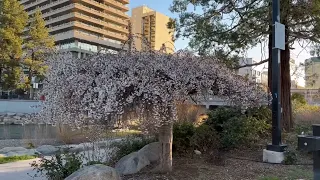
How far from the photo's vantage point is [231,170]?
5.16 m

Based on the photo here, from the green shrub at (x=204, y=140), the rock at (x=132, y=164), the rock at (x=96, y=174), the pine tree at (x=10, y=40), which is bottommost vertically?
the rock at (x=132, y=164)

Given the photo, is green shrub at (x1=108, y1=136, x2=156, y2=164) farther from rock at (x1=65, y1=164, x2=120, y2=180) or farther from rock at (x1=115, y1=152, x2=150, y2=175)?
rock at (x1=65, y1=164, x2=120, y2=180)

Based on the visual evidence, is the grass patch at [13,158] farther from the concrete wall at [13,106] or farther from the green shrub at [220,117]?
the concrete wall at [13,106]

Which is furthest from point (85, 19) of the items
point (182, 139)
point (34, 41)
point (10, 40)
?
point (182, 139)

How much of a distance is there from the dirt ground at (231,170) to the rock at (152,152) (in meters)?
0.33

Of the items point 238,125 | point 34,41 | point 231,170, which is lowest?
point 231,170

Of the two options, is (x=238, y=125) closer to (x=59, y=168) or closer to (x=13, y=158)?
(x=59, y=168)

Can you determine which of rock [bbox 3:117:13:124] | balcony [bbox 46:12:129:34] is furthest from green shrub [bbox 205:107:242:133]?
balcony [bbox 46:12:129:34]

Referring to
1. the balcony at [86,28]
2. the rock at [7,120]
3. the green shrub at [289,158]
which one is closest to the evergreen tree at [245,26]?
the green shrub at [289,158]

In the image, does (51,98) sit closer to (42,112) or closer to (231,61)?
(42,112)

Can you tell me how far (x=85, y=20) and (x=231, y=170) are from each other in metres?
61.7

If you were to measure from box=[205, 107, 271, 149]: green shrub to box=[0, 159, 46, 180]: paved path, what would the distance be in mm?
3646

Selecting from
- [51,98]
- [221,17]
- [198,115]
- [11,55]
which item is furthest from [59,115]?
[11,55]

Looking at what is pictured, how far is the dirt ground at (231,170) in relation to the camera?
4.71 metres
